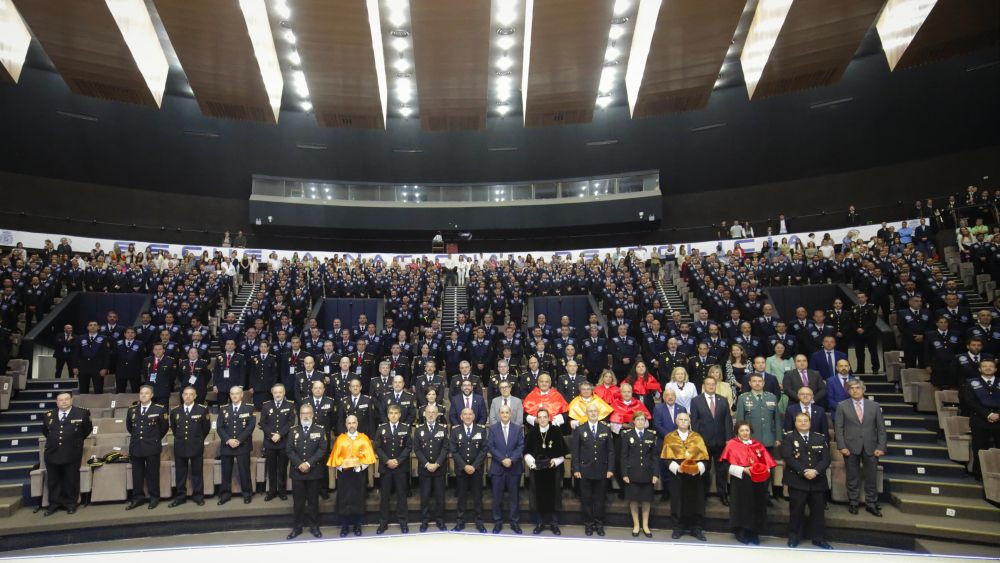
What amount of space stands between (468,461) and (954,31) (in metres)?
16.4

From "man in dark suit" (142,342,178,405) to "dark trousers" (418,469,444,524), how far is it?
4776 mm

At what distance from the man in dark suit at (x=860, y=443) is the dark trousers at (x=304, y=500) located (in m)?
6.14

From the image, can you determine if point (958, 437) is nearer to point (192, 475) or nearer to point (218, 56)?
point (192, 475)

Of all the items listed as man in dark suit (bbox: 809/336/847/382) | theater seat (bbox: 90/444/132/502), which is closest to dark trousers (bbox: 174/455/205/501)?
theater seat (bbox: 90/444/132/502)

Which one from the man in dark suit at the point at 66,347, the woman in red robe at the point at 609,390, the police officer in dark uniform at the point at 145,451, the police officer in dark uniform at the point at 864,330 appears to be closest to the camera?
the police officer in dark uniform at the point at 145,451

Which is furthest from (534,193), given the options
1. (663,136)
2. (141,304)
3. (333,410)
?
(333,410)

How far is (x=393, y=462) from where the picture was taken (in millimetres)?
7176

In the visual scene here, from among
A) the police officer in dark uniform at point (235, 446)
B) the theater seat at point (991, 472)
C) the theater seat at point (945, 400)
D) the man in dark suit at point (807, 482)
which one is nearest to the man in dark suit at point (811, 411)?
the man in dark suit at point (807, 482)

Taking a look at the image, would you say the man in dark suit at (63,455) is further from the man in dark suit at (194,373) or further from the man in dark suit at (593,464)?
the man in dark suit at (593,464)

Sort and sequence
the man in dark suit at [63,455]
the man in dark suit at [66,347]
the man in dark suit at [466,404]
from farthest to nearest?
the man in dark suit at [66,347] → the man in dark suit at [466,404] → the man in dark suit at [63,455]

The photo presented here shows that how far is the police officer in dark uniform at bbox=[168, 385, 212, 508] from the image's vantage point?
24.9 ft

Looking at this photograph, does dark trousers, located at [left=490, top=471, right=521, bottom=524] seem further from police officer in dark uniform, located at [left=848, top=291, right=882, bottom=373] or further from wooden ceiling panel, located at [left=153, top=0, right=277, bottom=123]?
wooden ceiling panel, located at [left=153, top=0, right=277, bottom=123]

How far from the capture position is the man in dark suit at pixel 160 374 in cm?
941

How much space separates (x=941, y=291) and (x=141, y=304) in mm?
15766
